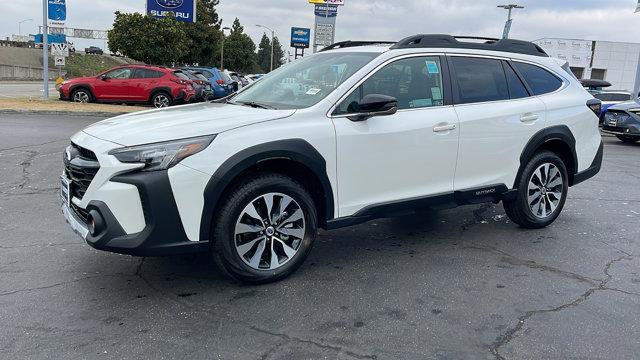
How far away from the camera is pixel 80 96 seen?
20.0 metres

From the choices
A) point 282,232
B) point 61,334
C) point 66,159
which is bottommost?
point 61,334

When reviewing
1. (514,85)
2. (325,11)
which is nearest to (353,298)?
(514,85)

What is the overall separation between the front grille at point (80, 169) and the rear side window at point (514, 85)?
3.79 meters

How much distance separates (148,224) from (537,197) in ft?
12.9

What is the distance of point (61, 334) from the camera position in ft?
10.4

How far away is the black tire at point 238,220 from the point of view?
3.65m

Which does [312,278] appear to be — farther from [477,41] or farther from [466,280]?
[477,41]

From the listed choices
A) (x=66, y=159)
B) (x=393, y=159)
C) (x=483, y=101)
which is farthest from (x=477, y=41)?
(x=66, y=159)

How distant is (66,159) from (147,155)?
3.01 feet

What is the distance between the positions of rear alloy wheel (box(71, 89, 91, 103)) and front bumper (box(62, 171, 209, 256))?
18.4 metres

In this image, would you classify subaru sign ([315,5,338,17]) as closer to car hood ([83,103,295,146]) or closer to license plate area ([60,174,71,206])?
car hood ([83,103,295,146])

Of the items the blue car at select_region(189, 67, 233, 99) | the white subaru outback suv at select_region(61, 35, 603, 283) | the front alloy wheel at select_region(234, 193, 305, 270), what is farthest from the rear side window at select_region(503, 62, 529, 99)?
the blue car at select_region(189, 67, 233, 99)

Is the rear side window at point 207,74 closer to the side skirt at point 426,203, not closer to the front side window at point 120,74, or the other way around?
the front side window at point 120,74

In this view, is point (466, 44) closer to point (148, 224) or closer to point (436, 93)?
point (436, 93)
